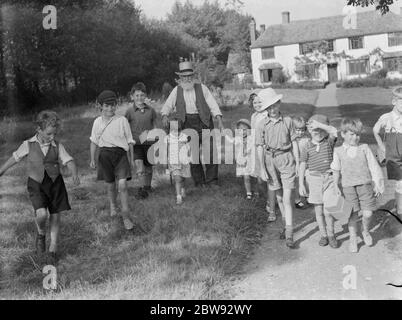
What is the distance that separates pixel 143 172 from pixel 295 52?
4668 cm

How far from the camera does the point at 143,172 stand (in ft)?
23.5

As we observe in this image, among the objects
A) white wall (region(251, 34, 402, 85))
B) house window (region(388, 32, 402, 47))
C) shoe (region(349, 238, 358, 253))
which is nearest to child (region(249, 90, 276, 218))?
shoe (region(349, 238, 358, 253))

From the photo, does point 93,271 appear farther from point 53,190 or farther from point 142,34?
point 142,34

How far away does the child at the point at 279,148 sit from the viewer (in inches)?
203

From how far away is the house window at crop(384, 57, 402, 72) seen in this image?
45.5 m

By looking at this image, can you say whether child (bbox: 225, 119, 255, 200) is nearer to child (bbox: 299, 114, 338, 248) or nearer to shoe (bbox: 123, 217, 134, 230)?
child (bbox: 299, 114, 338, 248)

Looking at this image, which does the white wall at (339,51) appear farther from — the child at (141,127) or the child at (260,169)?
the child at (260,169)

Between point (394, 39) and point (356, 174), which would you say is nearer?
point (356, 174)

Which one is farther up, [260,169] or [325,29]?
[325,29]

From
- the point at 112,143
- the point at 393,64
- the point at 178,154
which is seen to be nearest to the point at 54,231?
the point at 112,143

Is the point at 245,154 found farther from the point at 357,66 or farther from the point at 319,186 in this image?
the point at 357,66

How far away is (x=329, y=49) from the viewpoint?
161ft

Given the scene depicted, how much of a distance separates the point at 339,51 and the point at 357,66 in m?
2.63

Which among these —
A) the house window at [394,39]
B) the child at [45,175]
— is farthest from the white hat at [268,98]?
the house window at [394,39]
